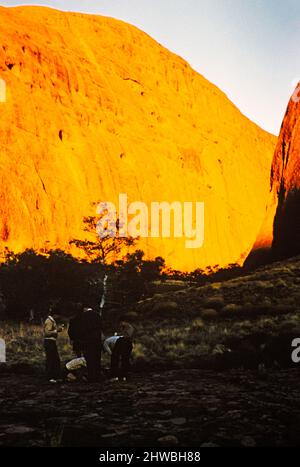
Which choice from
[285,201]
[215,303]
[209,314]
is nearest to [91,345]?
[209,314]

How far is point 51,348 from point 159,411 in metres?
3.64

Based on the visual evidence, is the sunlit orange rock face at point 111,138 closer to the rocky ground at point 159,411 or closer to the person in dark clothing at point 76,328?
the person in dark clothing at point 76,328

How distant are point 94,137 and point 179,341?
5666 centimetres

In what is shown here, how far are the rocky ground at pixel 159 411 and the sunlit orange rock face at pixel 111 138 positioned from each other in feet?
→ 154

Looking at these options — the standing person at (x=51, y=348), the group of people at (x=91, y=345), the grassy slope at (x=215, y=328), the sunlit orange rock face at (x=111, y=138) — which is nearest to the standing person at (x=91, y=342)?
the group of people at (x=91, y=345)

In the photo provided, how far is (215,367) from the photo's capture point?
417 inches

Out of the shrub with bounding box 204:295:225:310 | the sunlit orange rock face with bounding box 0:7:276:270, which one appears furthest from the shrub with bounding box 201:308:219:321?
the sunlit orange rock face with bounding box 0:7:276:270

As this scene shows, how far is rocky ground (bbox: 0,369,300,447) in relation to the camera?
5.10 meters

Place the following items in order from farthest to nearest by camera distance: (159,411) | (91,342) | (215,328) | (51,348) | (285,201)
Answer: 1. (285,201)
2. (215,328)
3. (51,348)
4. (91,342)
5. (159,411)

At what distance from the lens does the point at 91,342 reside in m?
9.23

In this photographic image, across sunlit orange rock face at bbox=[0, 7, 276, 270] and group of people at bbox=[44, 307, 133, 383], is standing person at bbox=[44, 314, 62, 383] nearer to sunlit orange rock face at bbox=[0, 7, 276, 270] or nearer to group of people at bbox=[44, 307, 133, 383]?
group of people at bbox=[44, 307, 133, 383]

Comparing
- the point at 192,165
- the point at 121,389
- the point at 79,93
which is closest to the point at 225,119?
→ the point at 192,165

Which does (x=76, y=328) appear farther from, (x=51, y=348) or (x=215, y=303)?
(x=215, y=303)

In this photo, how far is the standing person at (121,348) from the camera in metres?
9.09
